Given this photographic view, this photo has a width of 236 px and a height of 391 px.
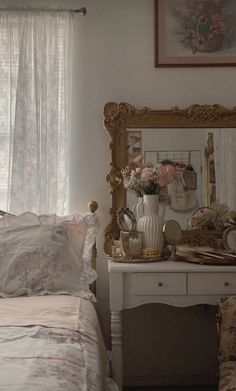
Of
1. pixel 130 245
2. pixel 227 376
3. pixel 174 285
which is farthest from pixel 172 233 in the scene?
pixel 227 376

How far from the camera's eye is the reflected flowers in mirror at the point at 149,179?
2.58 meters

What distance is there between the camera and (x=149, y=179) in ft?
8.45

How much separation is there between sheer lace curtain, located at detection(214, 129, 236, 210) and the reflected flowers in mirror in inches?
13.7

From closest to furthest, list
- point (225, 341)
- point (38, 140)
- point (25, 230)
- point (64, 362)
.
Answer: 1. point (64, 362)
2. point (225, 341)
3. point (25, 230)
4. point (38, 140)

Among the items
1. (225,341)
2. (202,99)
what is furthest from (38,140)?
(225,341)

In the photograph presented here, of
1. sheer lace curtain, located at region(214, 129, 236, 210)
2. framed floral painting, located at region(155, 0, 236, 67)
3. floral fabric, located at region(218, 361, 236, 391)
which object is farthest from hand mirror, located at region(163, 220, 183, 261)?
framed floral painting, located at region(155, 0, 236, 67)

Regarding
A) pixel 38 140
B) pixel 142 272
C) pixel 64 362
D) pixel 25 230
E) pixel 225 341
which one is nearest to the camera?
pixel 64 362

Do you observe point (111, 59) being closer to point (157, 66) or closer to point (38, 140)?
point (157, 66)

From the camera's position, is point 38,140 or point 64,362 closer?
point 64,362

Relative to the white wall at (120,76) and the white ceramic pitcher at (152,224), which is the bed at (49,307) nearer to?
the white ceramic pitcher at (152,224)

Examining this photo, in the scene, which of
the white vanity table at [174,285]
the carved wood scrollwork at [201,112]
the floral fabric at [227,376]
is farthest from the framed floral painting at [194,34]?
the floral fabric at [227,376]

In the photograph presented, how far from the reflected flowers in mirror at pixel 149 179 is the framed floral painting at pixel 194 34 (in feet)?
2.40

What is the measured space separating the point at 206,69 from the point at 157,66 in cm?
31

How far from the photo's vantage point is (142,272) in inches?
91.2
